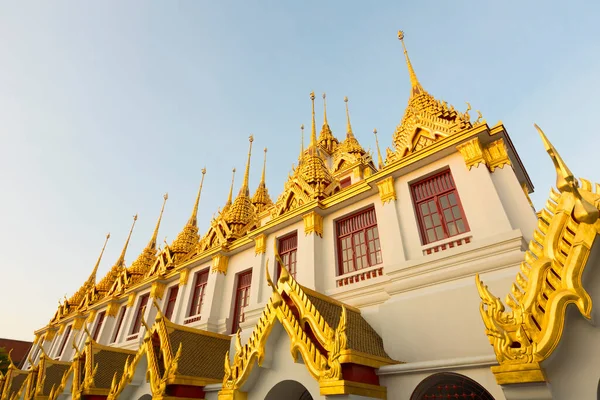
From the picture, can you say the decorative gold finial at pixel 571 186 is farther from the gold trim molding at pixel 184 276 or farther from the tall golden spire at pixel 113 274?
the tall golden spire at pixel 113 274

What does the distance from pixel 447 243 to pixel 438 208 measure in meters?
1.22

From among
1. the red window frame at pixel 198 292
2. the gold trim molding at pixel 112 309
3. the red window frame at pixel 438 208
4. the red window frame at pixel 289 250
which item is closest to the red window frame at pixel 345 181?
the red window frame at pixel 289 250

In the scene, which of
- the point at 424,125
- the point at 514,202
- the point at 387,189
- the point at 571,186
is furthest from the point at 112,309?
the point at 571,186

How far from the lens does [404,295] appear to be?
24.4ft

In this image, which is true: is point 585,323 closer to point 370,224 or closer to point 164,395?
point 370,224

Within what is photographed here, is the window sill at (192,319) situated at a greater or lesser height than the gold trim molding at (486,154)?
lesser

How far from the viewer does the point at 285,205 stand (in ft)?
43.2

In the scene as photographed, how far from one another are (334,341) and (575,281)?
3.44m

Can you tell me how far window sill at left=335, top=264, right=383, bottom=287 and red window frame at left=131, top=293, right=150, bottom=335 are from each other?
511 inches

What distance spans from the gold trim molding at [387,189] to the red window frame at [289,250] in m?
3.75

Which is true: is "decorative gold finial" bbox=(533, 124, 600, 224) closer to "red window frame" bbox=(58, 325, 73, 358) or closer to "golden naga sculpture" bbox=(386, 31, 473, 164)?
"golden naga sculpture" bbox=(386, 31, 473, 164)

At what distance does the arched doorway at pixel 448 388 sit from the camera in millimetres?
5539

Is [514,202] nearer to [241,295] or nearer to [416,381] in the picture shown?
[416,381]

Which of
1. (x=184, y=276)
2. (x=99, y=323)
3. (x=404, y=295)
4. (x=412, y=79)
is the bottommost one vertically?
(x=404, y=295)
